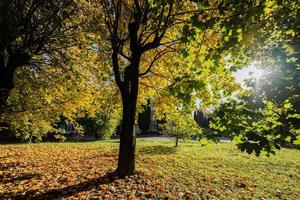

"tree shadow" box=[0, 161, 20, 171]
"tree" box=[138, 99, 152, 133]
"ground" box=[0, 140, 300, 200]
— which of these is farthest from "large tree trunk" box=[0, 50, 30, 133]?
"tree" box=[138, 99, 152, 133]

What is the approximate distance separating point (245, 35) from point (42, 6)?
7087 millimetres

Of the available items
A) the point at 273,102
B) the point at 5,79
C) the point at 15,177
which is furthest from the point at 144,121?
the point at 273,102

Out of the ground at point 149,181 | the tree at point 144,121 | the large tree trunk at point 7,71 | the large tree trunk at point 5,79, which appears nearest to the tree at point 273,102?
the ground at point 149,181

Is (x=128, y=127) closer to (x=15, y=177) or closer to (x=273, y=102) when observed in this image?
(x=15, y=177)

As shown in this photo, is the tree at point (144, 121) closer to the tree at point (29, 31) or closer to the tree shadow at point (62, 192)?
the tree at point (29, 31)

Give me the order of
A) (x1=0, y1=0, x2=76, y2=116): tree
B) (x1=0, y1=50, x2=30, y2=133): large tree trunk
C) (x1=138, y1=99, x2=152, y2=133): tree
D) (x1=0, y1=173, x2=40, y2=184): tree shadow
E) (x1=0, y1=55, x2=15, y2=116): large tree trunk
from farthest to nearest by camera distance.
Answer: (x1=138, y1=99, x2=152, y2=133): tree, (x1=0, y1=55, x2=15, y2=116): large tree trunk, (x1=0, y1=50, x2=30, y2=133): large tree trunk, (x1=0, y1=173, x2=40, y2=184): tree shadow, (x1=0, y1=0, x2=76, y2=116): tree

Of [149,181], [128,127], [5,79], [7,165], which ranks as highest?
[5,79]

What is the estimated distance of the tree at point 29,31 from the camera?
24.9 ft

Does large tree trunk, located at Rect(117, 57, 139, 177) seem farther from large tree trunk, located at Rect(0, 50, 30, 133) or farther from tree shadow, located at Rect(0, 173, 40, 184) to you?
large tree trunk, located at Rect(0, 50, 30, 133)

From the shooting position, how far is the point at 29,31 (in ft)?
29.3

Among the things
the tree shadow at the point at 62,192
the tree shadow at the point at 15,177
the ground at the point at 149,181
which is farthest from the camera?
the tree shadow at the point at 15,177

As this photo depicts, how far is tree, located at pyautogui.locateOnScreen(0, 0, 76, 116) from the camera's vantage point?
7586 mm

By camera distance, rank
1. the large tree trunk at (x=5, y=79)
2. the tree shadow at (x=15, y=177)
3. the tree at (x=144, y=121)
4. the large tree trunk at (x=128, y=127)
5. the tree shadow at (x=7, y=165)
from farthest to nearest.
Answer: the tree at (x=144, y=121) < the tree shadow at (x=7, y=165) < the large tree trunk at (x=128, y=127) < the large tree trunk at (x=5, y=79) < the tree shadow at (x=15, y=177)

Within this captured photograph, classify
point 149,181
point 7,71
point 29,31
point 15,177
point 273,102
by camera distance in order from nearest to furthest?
point 273,102
point 149,181
point 15,177
point 7,71
point 29,31
